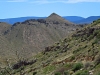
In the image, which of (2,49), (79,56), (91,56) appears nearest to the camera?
(91,56)

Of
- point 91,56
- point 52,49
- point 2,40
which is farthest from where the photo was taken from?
point 2,40

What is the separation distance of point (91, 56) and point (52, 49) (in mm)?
18765

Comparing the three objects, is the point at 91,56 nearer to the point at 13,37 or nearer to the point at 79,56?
the point at 79,56

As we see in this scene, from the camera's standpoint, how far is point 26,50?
174625 mm

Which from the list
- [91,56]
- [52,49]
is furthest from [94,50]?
[52,49]

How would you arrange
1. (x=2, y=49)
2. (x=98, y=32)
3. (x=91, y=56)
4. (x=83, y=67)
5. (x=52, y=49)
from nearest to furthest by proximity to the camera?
(x=83, y=67) → (x=91, y=56) → (x=98, y=32) → (x=52, y=49) → (x=2, y=49)

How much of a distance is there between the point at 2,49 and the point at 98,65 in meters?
155

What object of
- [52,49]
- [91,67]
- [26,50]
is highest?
[91,67]

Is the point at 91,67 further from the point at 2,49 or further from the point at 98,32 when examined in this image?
the point at 2,49

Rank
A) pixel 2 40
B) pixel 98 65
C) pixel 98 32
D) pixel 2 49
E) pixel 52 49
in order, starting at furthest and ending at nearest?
1. pixel 2 40
2. pixel 2 49
3. pixel 52 49
4. pixel 98 32
5. pixel 98 65

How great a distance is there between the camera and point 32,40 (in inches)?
7761

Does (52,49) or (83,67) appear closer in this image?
(83,67)

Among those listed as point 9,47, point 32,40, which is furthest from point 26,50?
point 32,40

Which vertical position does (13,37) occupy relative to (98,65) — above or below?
below
